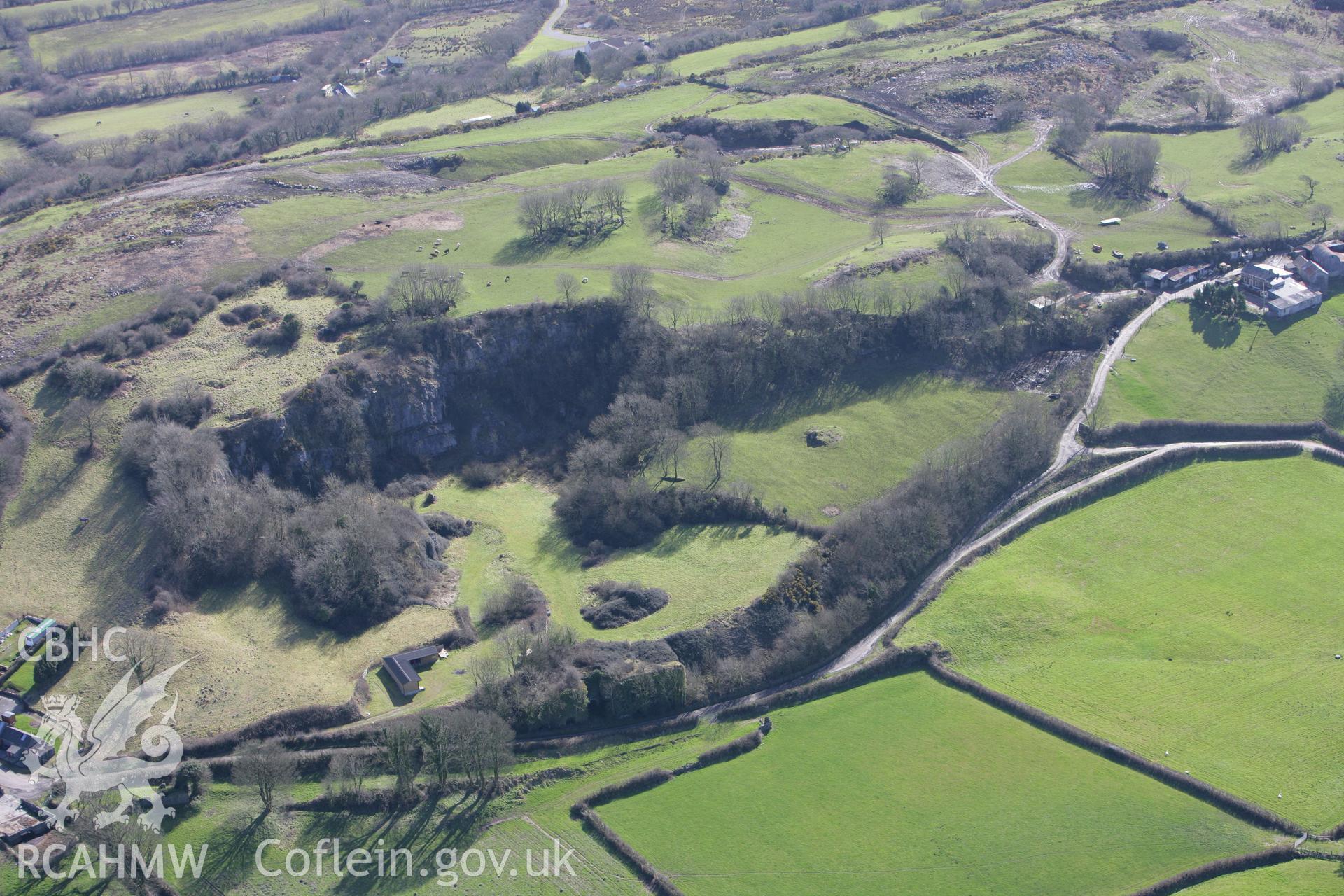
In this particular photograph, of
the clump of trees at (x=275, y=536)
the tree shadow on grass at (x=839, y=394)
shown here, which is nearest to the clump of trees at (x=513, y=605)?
the clump of trees at (x=275, y=536)

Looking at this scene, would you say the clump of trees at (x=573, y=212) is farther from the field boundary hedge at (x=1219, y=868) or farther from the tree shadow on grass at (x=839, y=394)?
the field boundary hedge at (x=1219, y=868)

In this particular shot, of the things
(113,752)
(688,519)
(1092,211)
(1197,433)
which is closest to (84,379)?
(113,752)

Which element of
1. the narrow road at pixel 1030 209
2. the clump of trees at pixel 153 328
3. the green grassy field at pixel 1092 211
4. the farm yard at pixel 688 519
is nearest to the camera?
the farm yard at pixel 688 519

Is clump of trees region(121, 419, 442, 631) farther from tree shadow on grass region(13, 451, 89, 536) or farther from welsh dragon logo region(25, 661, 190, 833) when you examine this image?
welsh dragon logo region(25, 661, 190, 833)

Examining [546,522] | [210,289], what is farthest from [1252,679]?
[210,289]

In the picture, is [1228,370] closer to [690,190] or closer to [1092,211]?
[1092,211]


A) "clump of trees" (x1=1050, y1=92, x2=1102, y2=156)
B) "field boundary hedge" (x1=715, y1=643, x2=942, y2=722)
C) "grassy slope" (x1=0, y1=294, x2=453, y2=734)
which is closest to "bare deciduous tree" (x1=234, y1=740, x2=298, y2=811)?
"grassy slope" (x1=0, y1=294, x2=453, y2=734)
